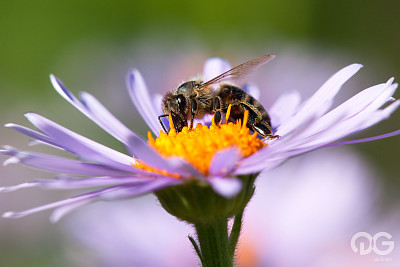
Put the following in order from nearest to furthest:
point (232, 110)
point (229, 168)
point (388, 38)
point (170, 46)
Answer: point (229, 168) < point (232, 110) < point (388, 38) < point (170, 46)

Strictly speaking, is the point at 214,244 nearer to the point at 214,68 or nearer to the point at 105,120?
the point at 105,120

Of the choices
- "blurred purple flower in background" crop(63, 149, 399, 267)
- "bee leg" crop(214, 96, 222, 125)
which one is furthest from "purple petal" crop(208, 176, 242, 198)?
"blurred purple flower in background" crop(63, 149, 399, 267)

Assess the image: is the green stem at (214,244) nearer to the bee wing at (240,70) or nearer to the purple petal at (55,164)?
the purple petal at (55,164)

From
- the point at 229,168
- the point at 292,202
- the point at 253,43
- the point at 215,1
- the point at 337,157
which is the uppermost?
the point at 215,1

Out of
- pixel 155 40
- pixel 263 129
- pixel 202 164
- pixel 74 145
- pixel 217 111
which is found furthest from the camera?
pixel 155 40

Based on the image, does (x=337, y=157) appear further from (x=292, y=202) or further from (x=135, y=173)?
(x=135, y=173)

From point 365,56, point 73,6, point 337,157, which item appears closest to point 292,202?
point 337,157

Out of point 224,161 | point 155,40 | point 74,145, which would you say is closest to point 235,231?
point 224,161
